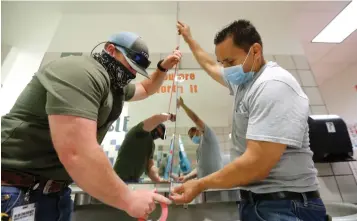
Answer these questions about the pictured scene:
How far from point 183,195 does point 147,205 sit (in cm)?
17

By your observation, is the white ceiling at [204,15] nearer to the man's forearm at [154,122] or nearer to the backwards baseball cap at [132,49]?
the man's forearm at [154,122]

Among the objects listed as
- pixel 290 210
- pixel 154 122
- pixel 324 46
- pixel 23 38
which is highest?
pixel 324 46

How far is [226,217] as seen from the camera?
119 cm

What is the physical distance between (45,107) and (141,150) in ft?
2.80

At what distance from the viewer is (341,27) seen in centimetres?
180

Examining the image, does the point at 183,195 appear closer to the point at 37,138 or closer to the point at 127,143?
the point at 37,138

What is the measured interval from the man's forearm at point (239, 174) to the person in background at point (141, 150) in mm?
696

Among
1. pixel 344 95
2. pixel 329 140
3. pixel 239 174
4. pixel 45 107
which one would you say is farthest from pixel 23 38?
pixel 344 95

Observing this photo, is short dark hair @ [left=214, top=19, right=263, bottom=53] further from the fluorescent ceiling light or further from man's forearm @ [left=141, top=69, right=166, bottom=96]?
the fluorescent ceiling light

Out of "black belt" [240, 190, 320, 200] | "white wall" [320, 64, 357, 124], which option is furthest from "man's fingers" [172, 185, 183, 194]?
"white wall" [320, 64, 357, 124]

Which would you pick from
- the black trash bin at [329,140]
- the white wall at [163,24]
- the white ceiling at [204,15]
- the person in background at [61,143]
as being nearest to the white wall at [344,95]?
the black trash bin at [329,140]

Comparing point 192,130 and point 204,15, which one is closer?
point 192,130

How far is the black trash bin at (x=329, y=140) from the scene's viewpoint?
1.47m

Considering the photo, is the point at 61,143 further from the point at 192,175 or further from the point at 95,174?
the point at 192,175
